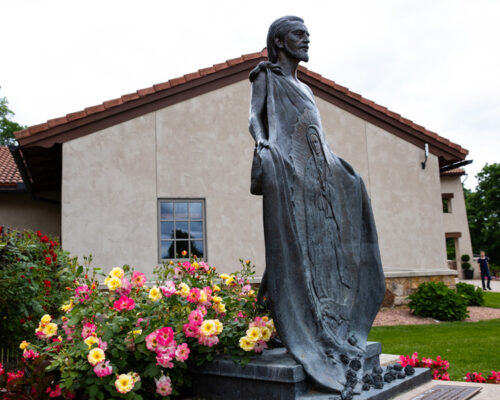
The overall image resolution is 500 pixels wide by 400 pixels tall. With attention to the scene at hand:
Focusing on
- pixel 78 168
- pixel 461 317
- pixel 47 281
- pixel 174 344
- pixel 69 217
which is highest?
pixel 78 168

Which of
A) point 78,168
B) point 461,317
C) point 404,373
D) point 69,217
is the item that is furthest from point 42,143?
point 461,317

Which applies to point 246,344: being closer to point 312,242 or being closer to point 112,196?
point 312,242

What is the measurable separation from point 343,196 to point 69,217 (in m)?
7.60

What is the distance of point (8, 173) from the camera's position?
508 inches

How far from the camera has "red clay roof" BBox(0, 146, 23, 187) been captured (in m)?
12.1

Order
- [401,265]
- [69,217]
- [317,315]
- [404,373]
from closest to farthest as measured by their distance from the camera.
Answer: [317,315] → [404,373] → [69,217] → [401,265]

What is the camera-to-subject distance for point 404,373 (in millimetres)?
3539

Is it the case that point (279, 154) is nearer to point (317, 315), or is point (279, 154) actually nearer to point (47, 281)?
point (317, 315)

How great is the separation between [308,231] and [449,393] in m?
1.52

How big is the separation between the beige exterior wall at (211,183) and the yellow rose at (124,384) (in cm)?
747

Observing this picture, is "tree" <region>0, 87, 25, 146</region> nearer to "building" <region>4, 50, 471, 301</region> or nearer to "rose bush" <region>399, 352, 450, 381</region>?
"building" <region>4, 50, 471, 301</region>

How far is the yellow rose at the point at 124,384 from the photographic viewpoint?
2752mm

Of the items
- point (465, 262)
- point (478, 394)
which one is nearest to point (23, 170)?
point (478, 394)

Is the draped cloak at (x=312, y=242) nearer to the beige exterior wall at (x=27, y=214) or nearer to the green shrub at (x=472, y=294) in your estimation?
the green shrub at (x=472, y=294)
